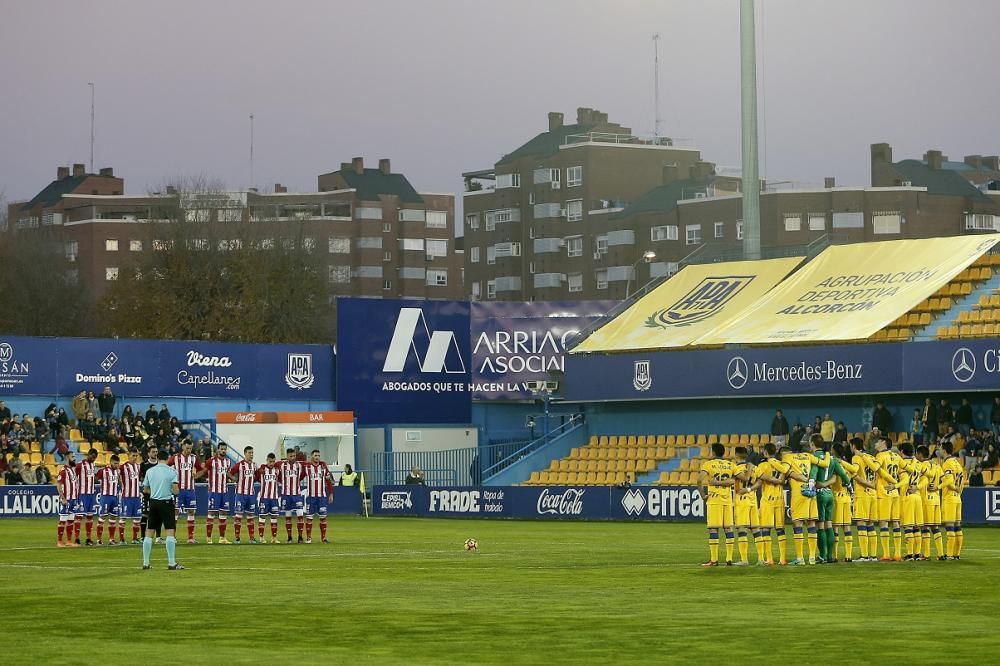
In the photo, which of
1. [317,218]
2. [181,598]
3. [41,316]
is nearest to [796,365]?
[181,598]

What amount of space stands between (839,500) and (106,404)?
39167mm

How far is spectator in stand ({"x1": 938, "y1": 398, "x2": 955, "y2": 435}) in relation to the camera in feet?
171

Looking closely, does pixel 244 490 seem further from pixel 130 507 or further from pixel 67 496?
pixel 67 496

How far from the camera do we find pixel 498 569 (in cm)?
3044

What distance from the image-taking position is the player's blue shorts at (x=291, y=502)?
40719 millimetres

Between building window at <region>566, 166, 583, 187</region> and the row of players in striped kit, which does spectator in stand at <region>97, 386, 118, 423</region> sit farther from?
building window at <region>566, 166, 583, 187</region>

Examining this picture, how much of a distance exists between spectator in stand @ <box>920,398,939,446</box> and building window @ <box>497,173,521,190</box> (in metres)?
101

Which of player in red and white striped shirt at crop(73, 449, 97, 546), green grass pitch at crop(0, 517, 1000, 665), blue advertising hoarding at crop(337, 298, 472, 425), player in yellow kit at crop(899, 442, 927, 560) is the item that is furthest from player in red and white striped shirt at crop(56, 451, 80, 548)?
blue advertising hoarding at crop(337, 298, 472, 425)

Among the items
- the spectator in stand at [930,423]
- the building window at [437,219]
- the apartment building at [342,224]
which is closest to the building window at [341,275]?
the apartment building at [342,224]

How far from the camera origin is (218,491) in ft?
135

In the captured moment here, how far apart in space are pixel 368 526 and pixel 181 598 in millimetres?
26956

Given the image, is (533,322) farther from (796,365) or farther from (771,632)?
(771,632)

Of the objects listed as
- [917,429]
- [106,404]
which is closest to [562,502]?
[917,429]

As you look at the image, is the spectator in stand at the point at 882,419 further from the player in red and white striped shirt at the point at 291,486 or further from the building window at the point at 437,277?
the building window at the point at 437,277
